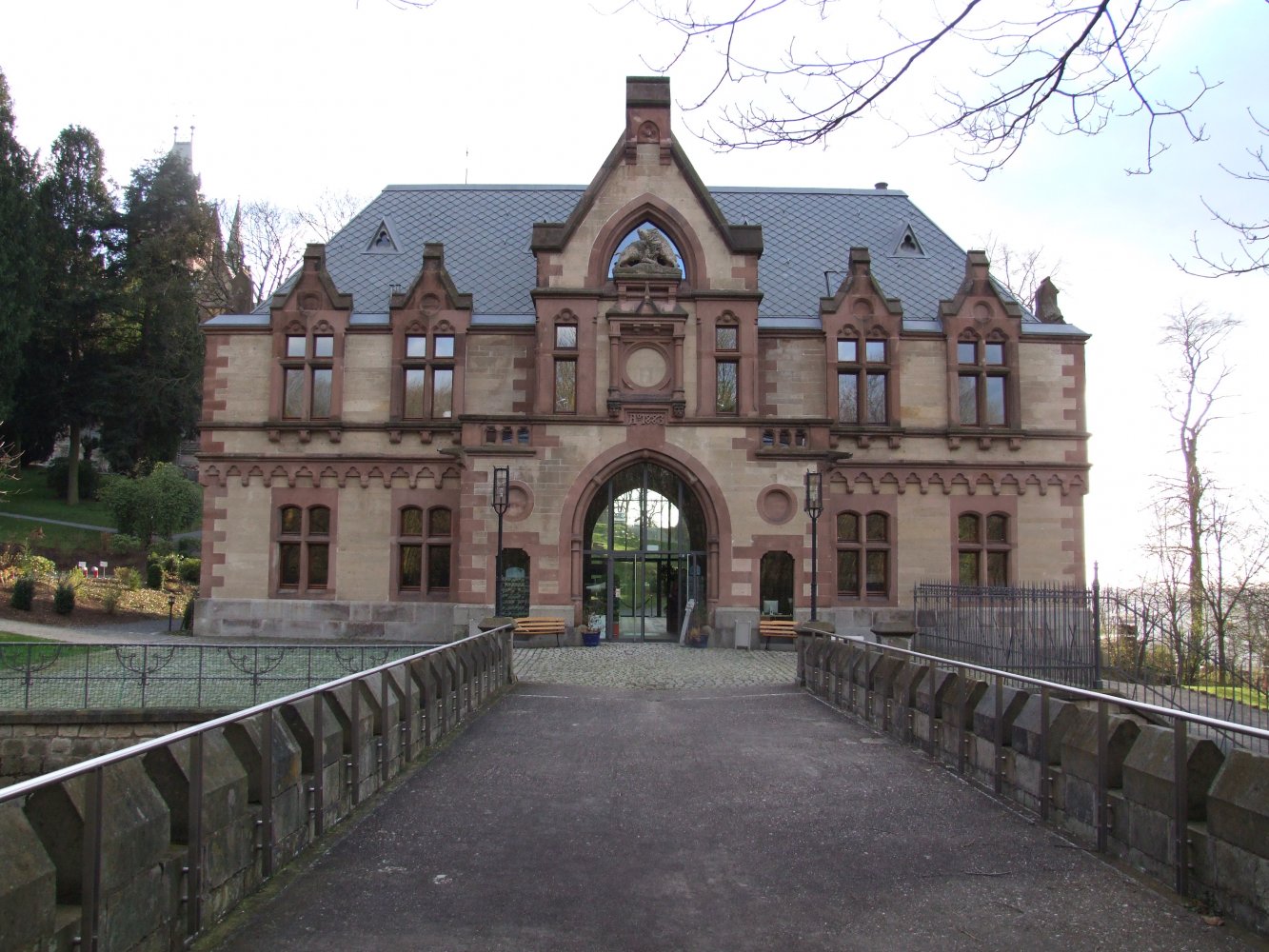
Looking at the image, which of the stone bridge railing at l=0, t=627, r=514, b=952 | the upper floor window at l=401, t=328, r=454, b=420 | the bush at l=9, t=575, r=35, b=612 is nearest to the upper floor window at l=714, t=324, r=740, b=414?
the upper floor window at l=401, t=328, r=454, b=420

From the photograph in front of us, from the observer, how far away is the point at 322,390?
27.4m

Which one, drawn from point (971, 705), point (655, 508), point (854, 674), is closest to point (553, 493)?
point (655, 508)

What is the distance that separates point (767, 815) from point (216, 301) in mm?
45697

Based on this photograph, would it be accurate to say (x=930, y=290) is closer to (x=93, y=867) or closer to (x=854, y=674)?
(x=854, y=674)

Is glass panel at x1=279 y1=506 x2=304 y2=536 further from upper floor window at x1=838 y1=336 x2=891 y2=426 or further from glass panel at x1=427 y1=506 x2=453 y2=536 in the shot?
upper floor window at x1=838 y1=336 x2=891 y2=426

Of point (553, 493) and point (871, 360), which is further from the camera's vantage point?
point (871, 360)

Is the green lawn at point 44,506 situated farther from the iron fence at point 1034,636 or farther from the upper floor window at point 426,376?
the iron fence at point 1034,636

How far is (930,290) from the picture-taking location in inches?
1148

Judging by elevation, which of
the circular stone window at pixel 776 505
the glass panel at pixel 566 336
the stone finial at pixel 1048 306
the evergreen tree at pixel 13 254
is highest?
the evergreen tree at pixel 13 254

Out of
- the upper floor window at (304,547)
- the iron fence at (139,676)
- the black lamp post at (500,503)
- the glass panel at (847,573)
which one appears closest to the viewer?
the iron fence at (139,676)

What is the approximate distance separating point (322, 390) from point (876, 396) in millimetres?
15083

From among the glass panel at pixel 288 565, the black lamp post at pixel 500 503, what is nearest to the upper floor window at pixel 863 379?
the black lamp post at pixel 500 503

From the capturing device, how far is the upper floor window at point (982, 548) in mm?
27031

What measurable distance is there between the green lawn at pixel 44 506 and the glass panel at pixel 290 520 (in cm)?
2326
